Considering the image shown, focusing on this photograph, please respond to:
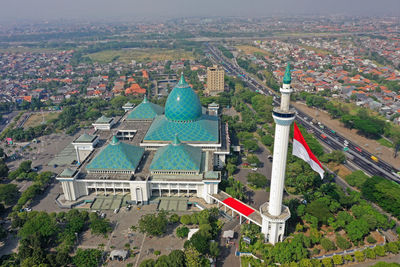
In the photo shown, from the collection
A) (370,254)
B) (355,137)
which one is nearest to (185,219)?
(370,254)

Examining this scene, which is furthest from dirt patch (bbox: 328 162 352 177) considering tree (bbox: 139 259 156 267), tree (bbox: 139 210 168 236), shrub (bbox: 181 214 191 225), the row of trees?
the row of trees

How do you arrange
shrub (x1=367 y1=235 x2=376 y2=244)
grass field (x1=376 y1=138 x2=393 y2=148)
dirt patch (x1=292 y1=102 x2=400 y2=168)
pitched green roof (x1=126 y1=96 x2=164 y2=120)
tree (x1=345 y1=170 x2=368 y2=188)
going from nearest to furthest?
1. shrub (x1=367 y1=235 x2=376 y2=244)
2. tree (x1=345 y1=170 x2=368 y2=188)
3. dirt patch (x1=292 y1=102 x2=400 y2=168)
4. grass field (x1=376 y1=138 x2=393 y2=148)
5. pitched green roof (x1=126 y1=96 x2=164 y2=120)

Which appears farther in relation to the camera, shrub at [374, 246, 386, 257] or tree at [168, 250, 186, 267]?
shrub at [374, 246, 386, 257]

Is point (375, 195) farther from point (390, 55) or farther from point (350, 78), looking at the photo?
point (390, 55)

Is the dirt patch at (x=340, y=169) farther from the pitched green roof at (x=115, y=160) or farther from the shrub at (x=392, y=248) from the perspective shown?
the pitched green roof at (x=115, y=160)

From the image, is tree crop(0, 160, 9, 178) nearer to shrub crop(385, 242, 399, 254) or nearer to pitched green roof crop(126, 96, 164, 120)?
pitched green roof crop(126, 96, 164, 120)

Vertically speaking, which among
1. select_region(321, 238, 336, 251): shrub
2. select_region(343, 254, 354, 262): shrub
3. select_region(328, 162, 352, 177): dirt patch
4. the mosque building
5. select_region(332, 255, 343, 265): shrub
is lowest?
select_region(328, 162, 352, 177): dirt patch
